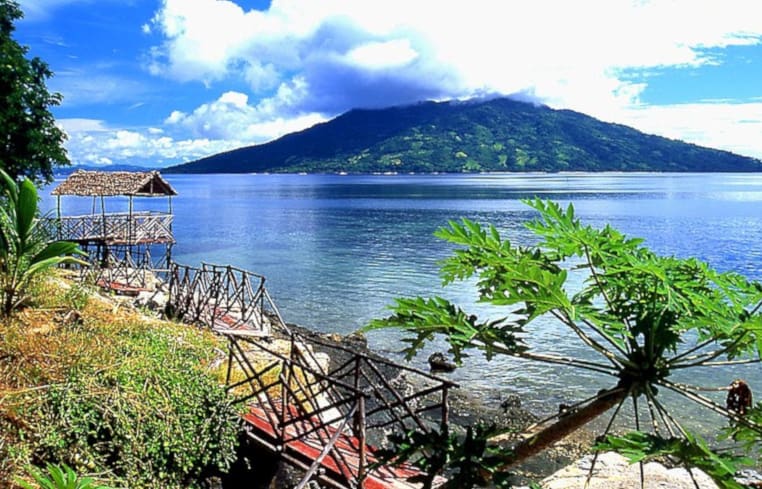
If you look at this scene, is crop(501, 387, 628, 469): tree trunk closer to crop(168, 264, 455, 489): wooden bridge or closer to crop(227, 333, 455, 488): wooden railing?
crop(168, 264, 455, 489): wooden bridge

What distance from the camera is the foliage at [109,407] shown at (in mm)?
5996

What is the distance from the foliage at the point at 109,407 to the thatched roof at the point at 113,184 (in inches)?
858

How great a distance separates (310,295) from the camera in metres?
32.2

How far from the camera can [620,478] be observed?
11.2 meters

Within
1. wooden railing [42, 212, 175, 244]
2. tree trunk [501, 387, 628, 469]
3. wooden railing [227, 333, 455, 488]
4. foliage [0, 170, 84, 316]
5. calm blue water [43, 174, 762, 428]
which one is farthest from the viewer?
wooden railing [42, 212, 175, 244]

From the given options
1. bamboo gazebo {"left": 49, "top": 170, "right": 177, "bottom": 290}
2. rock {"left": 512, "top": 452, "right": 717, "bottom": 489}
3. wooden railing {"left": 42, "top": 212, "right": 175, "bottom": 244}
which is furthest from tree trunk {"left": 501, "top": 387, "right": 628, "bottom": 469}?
wooden railing {"left": 42, "top": 212, "right": 175, "bottom": 244}

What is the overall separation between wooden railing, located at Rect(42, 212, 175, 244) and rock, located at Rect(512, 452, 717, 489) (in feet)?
76.2

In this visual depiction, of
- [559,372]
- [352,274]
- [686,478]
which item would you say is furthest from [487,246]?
[352,274]

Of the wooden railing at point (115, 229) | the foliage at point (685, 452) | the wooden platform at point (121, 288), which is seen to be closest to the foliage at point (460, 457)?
the foliage at point (685, 452)

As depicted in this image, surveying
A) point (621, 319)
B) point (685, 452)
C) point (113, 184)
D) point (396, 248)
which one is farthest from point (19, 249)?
point (396, 248)

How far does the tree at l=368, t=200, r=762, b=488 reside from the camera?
85.7 inches

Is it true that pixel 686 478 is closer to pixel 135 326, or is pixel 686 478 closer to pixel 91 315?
pixel 135 326

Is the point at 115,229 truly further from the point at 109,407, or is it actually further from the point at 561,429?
the point at 561,429

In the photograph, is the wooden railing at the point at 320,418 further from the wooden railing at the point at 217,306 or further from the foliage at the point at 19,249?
the wooden railing at the point at 217,306
